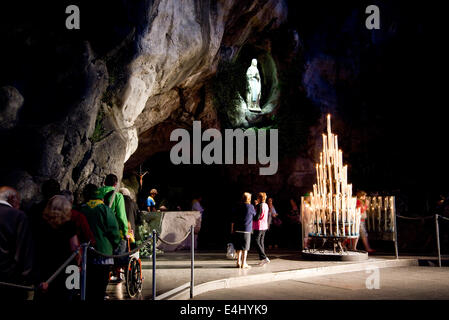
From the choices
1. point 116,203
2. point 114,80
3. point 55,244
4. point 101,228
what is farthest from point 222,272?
point 114,80

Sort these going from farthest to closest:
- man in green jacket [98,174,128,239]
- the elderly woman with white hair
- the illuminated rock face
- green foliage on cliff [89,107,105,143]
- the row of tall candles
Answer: the row of tall candles → green foliage on cliff [89,107,105,143] → the illuminated rock face → man in green jacket [98,174,128,239] → the elderly woman with white hair

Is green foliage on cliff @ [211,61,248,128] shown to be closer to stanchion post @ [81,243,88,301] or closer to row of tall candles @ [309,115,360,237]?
row of tall candles @ [309,115,360,237]

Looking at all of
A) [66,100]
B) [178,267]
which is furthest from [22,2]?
[178,267]

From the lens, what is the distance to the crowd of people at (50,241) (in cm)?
357

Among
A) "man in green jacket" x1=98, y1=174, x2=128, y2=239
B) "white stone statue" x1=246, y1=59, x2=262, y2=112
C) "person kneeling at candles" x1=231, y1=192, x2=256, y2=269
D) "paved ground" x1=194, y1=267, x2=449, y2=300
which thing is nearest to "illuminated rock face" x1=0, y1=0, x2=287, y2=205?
"man in green jacket" x1=98, y1=174, x2=128, y2=239

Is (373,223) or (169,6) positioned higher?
(169,6)

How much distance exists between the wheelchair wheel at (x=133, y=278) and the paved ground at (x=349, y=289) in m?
0.92

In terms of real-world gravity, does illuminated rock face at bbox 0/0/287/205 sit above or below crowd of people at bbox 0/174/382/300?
above

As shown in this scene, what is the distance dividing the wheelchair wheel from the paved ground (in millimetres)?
924

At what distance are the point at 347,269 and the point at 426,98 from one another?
14130 millimetres

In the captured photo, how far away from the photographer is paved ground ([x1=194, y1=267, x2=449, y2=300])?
6.29 meters

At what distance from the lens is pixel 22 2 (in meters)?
10.3
